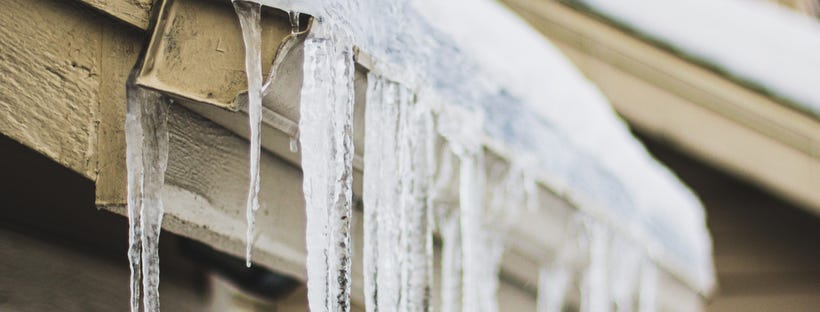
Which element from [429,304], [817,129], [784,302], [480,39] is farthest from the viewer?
[784,302]

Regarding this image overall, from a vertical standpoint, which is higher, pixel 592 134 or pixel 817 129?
pixel 817 129

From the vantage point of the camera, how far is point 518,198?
1.59m

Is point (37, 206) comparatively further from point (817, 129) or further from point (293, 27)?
point (817, 129)

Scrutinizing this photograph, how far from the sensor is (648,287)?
212 centimetres

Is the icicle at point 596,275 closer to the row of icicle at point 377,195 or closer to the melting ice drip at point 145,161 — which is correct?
the row of icicle at point 377,195

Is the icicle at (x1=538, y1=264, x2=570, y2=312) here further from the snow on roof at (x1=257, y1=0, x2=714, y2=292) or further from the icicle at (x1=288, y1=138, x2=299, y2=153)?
the icicle at (x1=288, y1=138, x2=299, y2=153)

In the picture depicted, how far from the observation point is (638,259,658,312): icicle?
6.77 feet

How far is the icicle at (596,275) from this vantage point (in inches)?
70.6

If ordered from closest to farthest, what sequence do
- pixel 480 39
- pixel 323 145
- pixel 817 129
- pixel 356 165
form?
pixel 323 145 < pixel 480 39 < pixel 356 165 < pixel 817 129

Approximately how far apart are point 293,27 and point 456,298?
3.02 ft

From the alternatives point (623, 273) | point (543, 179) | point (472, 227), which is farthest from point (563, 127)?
point (623, 273)

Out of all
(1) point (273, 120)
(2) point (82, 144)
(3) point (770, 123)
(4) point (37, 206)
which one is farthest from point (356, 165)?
(3) point (770, 123)

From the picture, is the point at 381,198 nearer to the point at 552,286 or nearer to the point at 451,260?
the point at 451,260

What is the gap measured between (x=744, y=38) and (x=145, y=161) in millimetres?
1690
